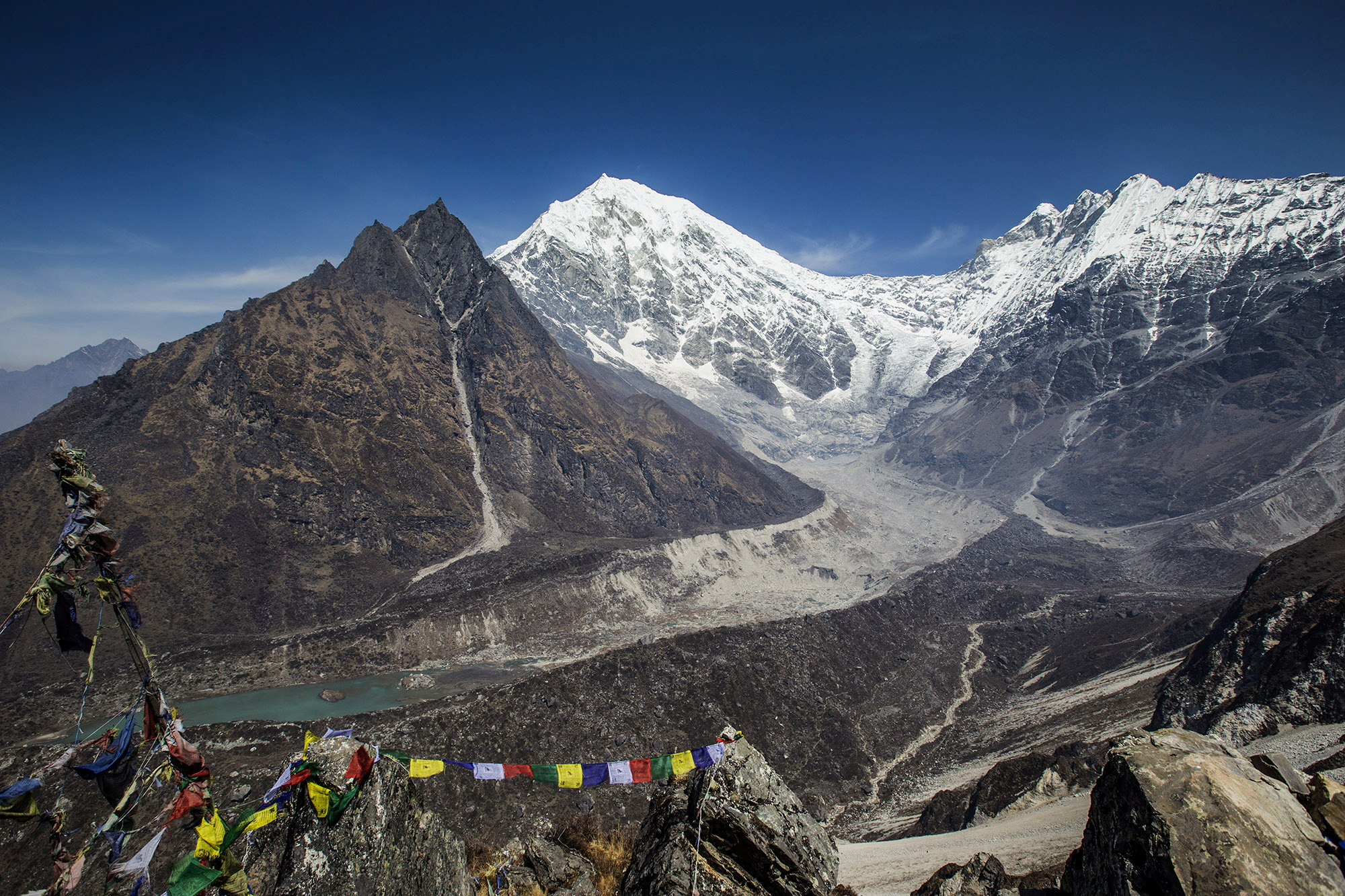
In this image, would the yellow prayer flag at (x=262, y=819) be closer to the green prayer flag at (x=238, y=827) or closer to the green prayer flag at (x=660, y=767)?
the green prayer flag at (x=238, y=827)

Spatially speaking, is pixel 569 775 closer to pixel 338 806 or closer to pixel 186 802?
pixel 186 802

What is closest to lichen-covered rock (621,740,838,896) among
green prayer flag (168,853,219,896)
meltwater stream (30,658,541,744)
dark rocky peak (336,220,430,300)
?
green prayer flag (168,853,219,896)

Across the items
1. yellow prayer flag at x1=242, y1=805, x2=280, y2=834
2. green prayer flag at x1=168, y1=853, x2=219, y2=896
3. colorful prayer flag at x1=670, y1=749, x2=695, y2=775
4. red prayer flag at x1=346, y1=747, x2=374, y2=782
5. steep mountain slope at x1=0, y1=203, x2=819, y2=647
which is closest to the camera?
green prayer flag at x1=168, y1=853, x2=219, y2=896

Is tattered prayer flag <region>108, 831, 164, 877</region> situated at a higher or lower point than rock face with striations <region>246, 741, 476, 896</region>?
lower

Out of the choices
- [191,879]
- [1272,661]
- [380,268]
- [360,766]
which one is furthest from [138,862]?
[380,268]

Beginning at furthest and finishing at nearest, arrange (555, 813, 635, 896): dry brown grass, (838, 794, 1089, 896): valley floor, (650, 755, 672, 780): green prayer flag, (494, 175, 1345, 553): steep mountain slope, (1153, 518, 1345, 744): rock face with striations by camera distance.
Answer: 1. (494, 175, 1345, 553): steep mountain slope
2. (1153, 518, 1345, 744): rock face with striations
3. (838, 794, 1089, 896): valley floor
4. (650, 755, 672, 780): green prayer flag
5. (555, 813, 635, 896): dry brown grass

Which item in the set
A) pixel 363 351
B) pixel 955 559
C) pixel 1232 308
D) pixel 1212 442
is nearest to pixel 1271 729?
pixel 955 559

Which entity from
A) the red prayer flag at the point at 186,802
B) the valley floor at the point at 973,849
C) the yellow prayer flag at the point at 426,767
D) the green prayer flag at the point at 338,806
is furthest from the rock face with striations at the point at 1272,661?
the red prayer flag at the point at 186,802

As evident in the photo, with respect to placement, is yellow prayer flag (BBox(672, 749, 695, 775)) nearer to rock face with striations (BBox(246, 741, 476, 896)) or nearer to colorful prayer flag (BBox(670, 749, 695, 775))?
colorful prayer flag (BBox(670, 749, 695, 775))
